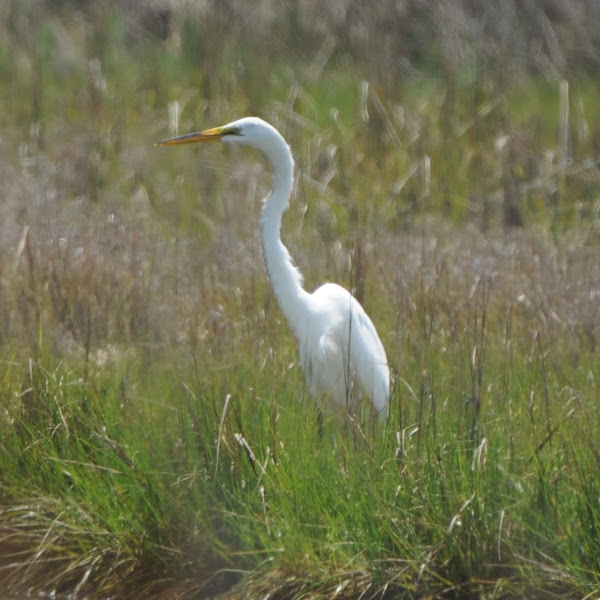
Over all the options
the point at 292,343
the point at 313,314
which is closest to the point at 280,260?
the point at 313,314

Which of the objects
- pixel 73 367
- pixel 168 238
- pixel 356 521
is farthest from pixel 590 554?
pixel 168 238

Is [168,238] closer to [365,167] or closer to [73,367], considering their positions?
[365,167]

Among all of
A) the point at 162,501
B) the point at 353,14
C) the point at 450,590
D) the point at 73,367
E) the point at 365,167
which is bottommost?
the point at 450,590

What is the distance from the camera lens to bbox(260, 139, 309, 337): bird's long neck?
454cm

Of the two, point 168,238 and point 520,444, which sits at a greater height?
point 168,238

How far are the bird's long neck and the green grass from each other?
0.13 m

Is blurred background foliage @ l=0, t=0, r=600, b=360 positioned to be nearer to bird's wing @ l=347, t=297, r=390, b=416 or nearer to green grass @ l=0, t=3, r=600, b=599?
green grass @ l=0, t=3, r=600, b=599

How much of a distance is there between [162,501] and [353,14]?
19.8 feet

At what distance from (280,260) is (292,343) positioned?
0.49 meters

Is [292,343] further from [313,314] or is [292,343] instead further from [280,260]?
[280,260]

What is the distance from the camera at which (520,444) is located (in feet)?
11.0

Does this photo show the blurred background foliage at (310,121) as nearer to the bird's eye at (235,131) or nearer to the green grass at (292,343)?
the green grass at (292,343)

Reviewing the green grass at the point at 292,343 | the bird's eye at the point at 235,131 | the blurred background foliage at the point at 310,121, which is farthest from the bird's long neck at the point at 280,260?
the blurred background foliage at the point at 310,121

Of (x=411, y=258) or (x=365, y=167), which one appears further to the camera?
(x=365, y=167)
